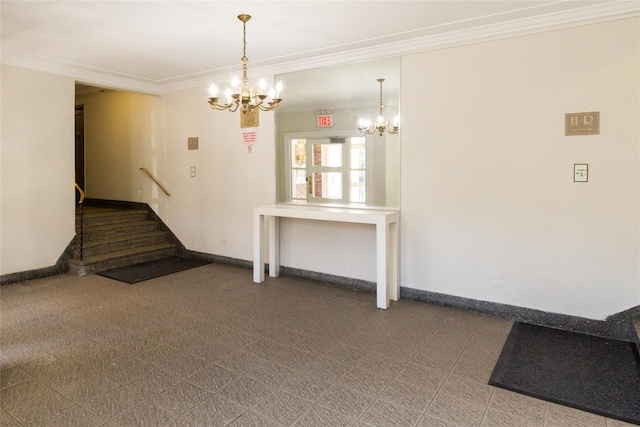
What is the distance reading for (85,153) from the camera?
797cm

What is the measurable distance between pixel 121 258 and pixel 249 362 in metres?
3.65

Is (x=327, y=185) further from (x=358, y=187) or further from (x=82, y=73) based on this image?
(x=82, y=73)

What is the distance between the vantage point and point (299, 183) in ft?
16.8

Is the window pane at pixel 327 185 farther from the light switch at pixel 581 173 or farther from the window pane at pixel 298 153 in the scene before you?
the light switch at pixel 581 173

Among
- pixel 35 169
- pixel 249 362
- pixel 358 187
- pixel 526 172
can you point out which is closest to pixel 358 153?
pixel 358 187

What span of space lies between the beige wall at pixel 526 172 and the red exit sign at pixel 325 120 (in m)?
0.96

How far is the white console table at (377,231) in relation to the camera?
13.1 feet

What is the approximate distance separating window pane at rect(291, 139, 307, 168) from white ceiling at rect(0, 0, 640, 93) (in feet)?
2.97

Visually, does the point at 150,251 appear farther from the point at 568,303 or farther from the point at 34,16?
the point at 568,303

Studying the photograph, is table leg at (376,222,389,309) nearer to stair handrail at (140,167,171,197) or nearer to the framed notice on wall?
the framed notice on wall

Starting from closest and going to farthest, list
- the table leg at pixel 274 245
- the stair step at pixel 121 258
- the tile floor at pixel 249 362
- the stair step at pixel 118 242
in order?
the tile floor at pixel 249 362
the table leg at pixel 274 245
the stair step at pixel 121 258
the stair step at pixel 118 242

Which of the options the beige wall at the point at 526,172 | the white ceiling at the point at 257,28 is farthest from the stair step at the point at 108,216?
the beige wall at the point at 526,172

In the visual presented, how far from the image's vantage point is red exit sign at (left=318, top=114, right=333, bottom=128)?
4.80 meters

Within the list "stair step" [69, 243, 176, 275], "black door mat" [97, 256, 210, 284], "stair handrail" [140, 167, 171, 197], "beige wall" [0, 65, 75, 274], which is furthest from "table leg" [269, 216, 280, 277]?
"beige wall" [0, 65, 75, 274]
